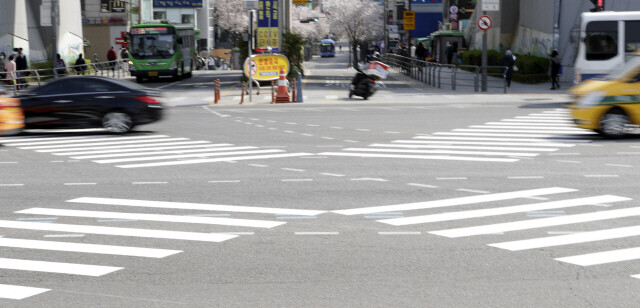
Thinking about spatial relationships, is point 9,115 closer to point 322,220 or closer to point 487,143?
point 487,143

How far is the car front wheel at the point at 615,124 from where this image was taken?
18391 mm

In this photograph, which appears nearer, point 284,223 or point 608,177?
point 284,223

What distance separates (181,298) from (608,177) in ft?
27.6

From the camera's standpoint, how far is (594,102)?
18.4m

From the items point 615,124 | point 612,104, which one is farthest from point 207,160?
point 615,124

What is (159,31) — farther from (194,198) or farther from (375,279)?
(375,279)

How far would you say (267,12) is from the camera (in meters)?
47.0

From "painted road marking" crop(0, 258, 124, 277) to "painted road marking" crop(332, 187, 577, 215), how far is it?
11.6 feet

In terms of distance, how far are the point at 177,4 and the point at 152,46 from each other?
47.1 meters

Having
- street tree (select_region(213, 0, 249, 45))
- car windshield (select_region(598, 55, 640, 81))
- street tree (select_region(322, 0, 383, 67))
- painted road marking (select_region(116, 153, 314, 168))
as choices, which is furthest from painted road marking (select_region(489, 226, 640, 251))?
street tree (select_region(213, 0, 249, 45))

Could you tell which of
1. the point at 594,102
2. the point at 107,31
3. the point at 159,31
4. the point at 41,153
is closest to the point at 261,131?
the point at 41,153

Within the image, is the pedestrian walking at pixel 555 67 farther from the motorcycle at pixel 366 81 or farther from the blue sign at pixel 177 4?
the blue sign at pixel 177 4

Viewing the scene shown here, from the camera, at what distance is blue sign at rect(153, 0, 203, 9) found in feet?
308

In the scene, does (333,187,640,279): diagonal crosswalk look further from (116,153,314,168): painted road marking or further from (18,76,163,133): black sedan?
(18,76,163,133): black sedan
